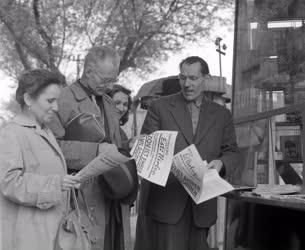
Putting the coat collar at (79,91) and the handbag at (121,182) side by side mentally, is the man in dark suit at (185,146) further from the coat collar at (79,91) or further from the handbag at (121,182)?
the coat collar at (79,91)

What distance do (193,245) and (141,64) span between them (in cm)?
1306

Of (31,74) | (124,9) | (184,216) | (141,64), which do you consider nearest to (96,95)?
(31,74)

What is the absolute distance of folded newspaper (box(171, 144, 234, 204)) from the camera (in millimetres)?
3248

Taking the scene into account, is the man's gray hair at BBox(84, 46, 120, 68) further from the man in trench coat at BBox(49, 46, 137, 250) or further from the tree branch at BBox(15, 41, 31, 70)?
the tree branch at BBox(15, 41, 31, 70)

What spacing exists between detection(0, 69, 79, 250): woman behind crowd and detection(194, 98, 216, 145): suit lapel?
109cm

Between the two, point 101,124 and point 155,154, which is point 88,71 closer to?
point 101,124

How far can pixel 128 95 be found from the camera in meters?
5.68

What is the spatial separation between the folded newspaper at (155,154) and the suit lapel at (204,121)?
520 millimetres

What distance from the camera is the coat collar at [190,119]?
149 inches

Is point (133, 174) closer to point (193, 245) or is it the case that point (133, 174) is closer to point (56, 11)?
point (193, 245)

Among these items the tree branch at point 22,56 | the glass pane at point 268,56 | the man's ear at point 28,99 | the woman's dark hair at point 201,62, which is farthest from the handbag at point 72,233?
the tree branch at point 22,56

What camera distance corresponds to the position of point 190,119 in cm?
383

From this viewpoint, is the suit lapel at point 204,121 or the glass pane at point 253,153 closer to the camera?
the suit lapel at point 204,121

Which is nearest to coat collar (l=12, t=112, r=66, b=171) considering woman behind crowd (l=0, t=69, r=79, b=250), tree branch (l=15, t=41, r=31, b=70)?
woman behind crowd (l=0, t=69, r=79, b=250)
